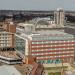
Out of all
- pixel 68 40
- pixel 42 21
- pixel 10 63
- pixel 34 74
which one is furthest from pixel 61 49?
pixel 42 21

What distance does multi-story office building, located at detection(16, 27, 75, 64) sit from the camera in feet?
88.5

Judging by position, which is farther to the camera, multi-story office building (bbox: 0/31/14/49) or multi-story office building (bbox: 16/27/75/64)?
multi-story office building (bbox: 0/31/14/49)

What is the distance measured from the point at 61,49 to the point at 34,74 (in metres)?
12.4

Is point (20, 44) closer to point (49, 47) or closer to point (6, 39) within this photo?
point (6, 39)

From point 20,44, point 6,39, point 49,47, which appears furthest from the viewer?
point 6,39

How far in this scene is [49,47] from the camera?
1080 inches

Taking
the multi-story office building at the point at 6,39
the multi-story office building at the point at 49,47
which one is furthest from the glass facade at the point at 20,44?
the multi-story office building at the point at 6,39

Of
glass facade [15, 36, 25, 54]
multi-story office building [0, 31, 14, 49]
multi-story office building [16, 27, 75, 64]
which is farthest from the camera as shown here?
multi-story office building [0, 31, 14, 49]

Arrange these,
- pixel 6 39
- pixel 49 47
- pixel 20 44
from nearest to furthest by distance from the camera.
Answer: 1. pixel 49 47
2. pixel 20 44
3. pixel 6 39

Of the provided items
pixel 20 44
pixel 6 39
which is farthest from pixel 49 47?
pixel 6 39

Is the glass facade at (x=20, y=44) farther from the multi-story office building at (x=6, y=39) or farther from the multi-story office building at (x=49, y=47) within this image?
the multi-story office building at (x=6, y=39)

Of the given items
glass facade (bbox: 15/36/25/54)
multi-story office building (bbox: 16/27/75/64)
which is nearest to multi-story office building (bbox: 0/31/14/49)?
glass facade (bbox: 15/36/25/54)

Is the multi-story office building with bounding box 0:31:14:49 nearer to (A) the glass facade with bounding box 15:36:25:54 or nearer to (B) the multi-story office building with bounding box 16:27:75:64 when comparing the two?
(A) the glass facade with bounding box 15:36:25:54

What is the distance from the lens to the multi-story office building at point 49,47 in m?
27.0
